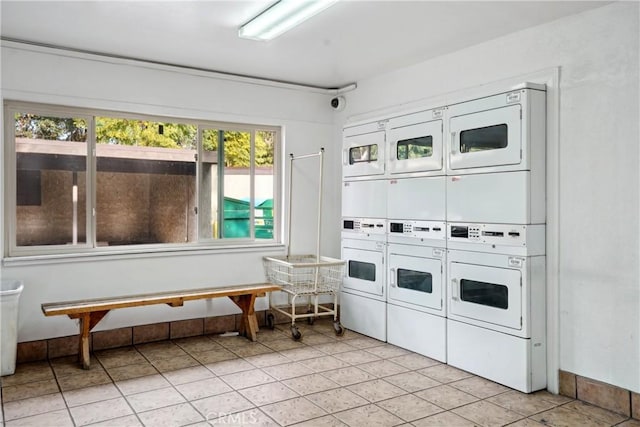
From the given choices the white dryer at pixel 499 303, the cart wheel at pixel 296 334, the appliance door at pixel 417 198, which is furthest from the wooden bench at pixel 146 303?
the white dryer at pixel 499 303

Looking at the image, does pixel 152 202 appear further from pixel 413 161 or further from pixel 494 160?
pixel 494 160

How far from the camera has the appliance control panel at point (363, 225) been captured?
5.01 meters

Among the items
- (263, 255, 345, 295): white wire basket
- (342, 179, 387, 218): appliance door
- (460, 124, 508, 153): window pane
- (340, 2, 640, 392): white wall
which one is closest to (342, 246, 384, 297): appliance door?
(263, 255, 345, 295): white wire basket

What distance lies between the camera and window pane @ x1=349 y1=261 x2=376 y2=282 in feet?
16.9

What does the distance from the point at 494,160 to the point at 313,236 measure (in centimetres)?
270

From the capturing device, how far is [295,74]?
5.42 metres

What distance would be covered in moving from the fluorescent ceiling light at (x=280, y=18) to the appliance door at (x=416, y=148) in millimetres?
1515

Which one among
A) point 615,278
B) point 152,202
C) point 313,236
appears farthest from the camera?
point 313,236

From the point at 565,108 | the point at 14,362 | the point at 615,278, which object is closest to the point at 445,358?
the point at 615,278

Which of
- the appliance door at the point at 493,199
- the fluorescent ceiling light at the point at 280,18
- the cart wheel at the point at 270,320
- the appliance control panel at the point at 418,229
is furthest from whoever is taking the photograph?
the cart wheel at the point at 270,320

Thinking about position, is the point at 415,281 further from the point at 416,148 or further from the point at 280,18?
the point at 280,18

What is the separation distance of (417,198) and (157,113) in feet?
8.98

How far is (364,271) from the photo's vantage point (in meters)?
5.27

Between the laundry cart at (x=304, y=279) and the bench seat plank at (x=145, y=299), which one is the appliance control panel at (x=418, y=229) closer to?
the laundry cart at (x=304, y=279)
